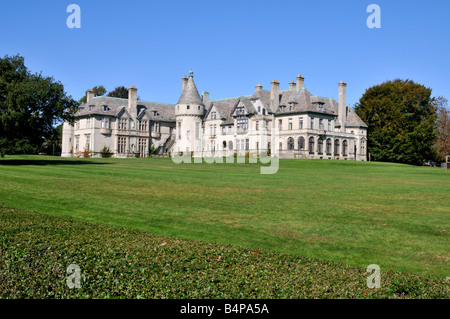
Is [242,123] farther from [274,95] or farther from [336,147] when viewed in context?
[336,147]

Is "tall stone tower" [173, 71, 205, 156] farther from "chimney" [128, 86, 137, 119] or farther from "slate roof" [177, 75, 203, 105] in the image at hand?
"chimney" [128, 86, 137, 119]

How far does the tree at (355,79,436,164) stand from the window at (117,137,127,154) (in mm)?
44241

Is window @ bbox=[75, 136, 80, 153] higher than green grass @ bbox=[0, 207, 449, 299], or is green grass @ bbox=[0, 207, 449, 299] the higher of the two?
window @ bbox=[75, 136, 80, 153]

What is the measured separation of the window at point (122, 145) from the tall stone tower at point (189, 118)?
960 cm

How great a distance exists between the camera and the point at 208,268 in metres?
6.95

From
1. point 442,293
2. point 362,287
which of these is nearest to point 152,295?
point 362,287

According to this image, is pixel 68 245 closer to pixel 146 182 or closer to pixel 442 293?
pixel 442 293

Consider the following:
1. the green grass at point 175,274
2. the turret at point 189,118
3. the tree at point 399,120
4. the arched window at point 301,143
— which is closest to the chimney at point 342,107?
the tree at point 399,120

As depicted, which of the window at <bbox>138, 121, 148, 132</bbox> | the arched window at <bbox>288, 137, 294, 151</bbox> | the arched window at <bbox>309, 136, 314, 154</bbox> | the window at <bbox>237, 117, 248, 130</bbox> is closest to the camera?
the arched window at <bbox>309, 136, 314, 154</bbox>

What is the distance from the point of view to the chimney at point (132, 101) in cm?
8200

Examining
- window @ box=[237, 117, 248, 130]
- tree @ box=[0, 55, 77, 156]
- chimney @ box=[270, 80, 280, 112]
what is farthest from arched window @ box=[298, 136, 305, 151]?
tree @ box=[0, 55, 77, 156]

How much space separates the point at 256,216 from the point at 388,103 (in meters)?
68.4

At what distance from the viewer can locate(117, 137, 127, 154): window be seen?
8175cm

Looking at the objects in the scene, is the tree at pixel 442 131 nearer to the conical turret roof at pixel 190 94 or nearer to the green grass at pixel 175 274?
the conical turret roof at pixel 190 94
